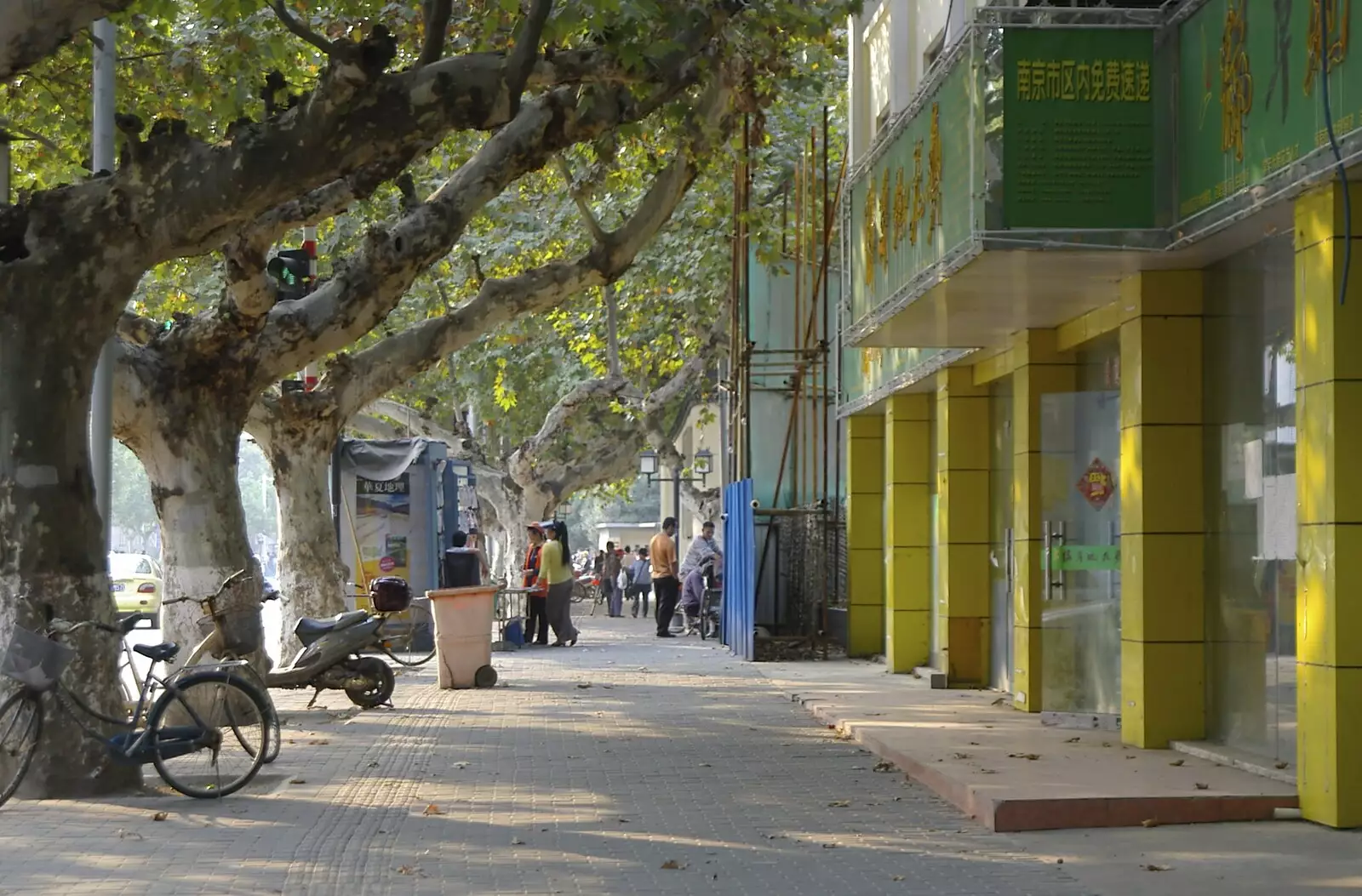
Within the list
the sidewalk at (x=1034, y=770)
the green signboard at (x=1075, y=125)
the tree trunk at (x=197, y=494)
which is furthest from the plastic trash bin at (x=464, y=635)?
the green signboard at (x=1075, y=125)

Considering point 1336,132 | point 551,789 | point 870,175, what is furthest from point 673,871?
point 870,175

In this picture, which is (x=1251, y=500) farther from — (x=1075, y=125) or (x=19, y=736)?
(x=19, y=736)

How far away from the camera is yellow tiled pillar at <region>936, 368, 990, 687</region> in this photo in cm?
1750

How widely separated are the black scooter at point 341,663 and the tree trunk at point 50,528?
443 centimetres

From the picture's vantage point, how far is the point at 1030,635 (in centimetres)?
1488

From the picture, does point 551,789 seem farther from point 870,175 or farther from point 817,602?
point 817,602

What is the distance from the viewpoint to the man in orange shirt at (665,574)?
2967 centimetres

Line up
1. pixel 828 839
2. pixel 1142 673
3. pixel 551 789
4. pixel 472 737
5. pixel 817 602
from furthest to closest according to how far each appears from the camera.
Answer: pixel 817 602 → pixel 472 737 → pixel 1142 673 → pixel 551 789 → pixel 828 839

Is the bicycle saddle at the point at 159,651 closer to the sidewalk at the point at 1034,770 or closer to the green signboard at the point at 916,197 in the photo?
the sidewalk at the point at 1034,770

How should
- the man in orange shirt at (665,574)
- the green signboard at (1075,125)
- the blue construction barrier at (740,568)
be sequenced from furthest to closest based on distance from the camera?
the man in orange shirt at (665,574) → the blue construction barrier at (740,568) → the green signboard at (1075,125)

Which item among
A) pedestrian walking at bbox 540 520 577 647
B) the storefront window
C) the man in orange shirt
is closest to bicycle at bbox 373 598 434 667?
pedestrian walking at bbox 540 520 577 647

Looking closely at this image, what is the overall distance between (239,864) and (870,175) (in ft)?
29.6

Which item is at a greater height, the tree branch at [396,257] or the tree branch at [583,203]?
the tree branch at [583,203]

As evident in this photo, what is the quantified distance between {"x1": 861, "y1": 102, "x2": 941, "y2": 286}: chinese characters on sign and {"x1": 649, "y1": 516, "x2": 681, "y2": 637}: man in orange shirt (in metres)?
14.1
